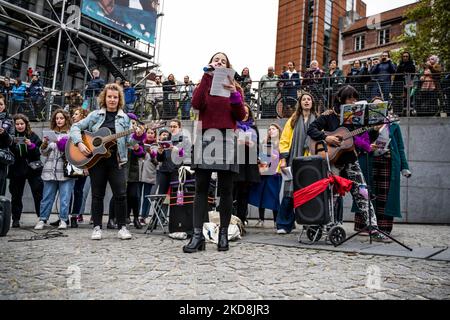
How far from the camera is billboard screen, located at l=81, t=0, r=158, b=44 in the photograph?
24391mm

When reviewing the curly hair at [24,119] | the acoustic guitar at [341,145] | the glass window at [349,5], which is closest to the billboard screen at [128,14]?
the curly hair at [24,119]

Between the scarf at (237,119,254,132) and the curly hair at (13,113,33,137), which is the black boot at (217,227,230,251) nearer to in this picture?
the scarf at (237,119,254,132)

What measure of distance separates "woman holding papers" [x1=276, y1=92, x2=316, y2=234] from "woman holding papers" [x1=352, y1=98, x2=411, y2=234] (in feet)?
3.09

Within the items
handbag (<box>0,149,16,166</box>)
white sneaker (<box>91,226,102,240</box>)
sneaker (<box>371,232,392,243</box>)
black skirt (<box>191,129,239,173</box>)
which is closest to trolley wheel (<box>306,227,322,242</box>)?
sneaker (<box>371,232,392,243</box>)

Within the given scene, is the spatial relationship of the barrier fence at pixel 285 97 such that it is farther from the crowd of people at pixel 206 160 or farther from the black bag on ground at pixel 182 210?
the black bag on ground at pixel 182 210

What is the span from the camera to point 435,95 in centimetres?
986

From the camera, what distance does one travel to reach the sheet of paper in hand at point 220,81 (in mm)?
3932

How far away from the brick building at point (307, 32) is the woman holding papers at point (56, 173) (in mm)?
37760

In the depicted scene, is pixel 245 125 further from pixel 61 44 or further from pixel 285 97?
pixel 61 44

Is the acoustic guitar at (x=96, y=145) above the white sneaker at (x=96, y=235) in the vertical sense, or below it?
above

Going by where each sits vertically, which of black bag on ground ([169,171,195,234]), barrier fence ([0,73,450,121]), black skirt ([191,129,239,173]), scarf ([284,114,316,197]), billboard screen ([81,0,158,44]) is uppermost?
billboard screen ([81,0,158,44])
